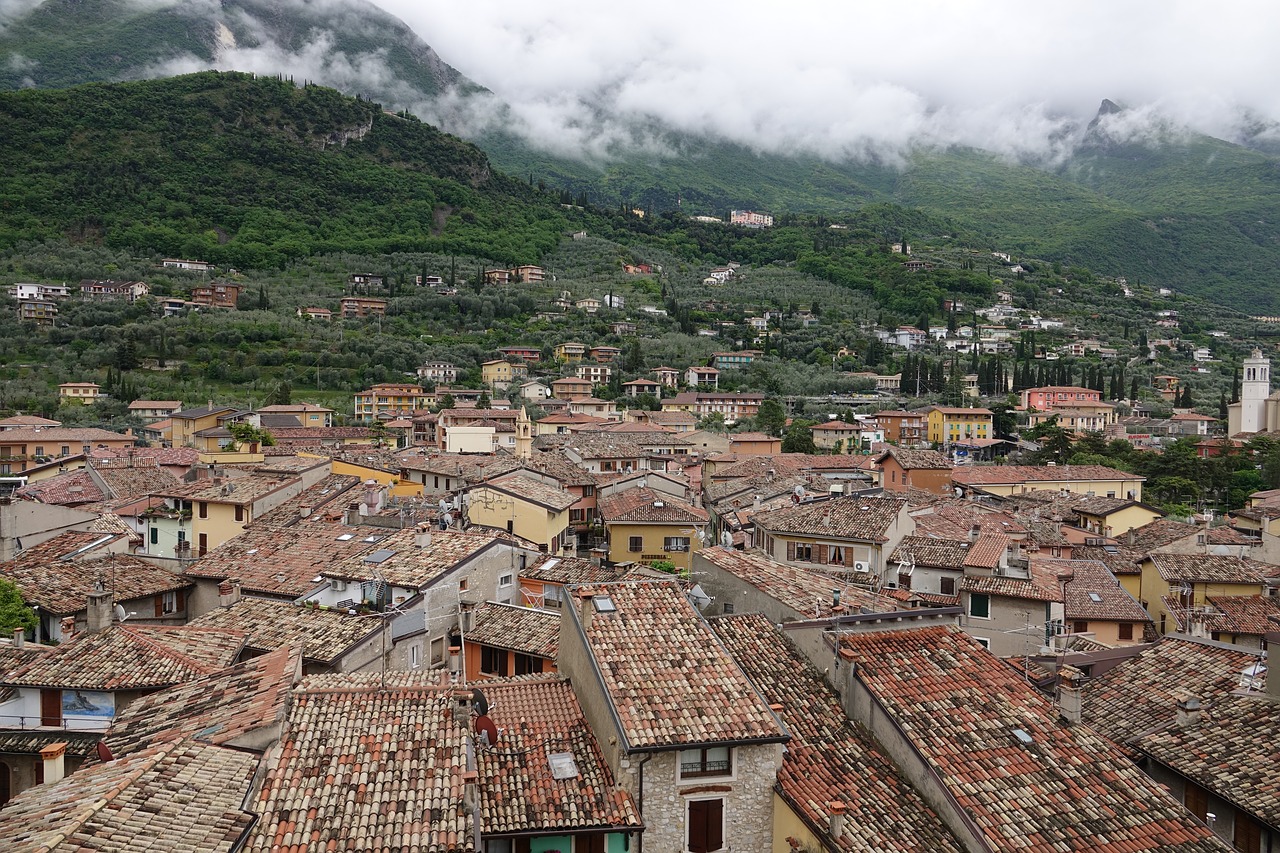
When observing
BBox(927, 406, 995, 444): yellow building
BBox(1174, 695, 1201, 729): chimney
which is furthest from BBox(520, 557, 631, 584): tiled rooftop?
BBox(927, 406, 995, 444): yellow building

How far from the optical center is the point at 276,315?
122562 millimetres

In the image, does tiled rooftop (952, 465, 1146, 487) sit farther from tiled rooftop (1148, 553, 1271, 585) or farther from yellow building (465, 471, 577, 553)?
yellow building (465, 471, 577, 553)

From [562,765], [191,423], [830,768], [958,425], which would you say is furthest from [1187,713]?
[958,425]

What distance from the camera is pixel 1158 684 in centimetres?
1658

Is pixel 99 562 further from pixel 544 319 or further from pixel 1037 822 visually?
pixel 544 319

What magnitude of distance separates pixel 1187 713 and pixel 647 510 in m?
24.4

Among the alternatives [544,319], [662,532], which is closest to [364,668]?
[662,532]

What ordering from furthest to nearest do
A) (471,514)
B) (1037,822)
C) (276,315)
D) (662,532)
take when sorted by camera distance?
1. (276,315)
2. (662,532)
3. (471,514)
4. (1037,822)

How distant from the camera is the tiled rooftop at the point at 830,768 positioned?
1131cm

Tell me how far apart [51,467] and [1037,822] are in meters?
49.1

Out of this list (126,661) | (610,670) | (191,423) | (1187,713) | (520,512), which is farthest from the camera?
(191,423)

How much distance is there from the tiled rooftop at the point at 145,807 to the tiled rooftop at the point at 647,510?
27.1 meters

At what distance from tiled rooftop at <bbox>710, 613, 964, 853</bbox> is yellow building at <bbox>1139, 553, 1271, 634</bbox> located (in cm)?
1982

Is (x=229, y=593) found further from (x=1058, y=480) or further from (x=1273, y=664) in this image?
(x=1058, y=480)
